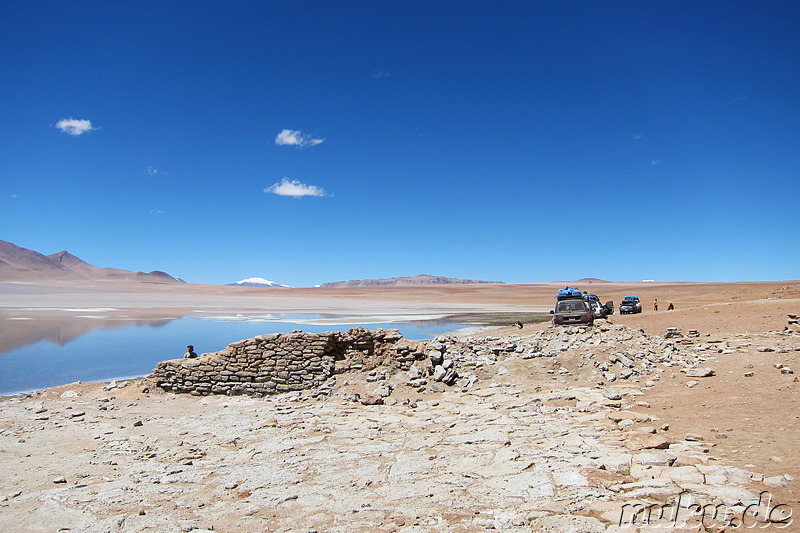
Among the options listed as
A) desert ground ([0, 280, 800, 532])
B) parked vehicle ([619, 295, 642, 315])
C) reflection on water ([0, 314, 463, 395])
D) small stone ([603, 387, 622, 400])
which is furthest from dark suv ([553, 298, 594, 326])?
parked vehicle ([619, 295, 642, 315])

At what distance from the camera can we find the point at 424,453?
7.16m

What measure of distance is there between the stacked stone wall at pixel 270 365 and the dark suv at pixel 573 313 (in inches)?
351

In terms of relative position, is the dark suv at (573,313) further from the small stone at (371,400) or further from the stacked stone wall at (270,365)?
the small stone at (371,400)

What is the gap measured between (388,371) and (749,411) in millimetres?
7898

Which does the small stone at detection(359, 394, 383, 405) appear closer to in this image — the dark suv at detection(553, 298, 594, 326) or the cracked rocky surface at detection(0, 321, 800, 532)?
the cracked rocky surface at detection(0, 321, 800, 532)

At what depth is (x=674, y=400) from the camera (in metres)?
8.90

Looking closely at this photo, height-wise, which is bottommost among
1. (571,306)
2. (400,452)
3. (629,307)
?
(400,452)

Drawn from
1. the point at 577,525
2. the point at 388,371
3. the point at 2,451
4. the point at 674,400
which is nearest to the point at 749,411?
the point at 674,400

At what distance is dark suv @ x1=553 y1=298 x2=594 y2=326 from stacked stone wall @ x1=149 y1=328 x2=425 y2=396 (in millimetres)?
8903

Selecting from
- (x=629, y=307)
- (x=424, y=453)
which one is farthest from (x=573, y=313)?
(x=629, y=307)

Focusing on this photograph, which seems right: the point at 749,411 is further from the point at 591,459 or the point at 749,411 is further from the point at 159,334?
the point at 159,334

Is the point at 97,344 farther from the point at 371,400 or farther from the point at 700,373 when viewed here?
the point at 700,373

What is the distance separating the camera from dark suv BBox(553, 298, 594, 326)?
64.0ft

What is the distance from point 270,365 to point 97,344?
19.3m
